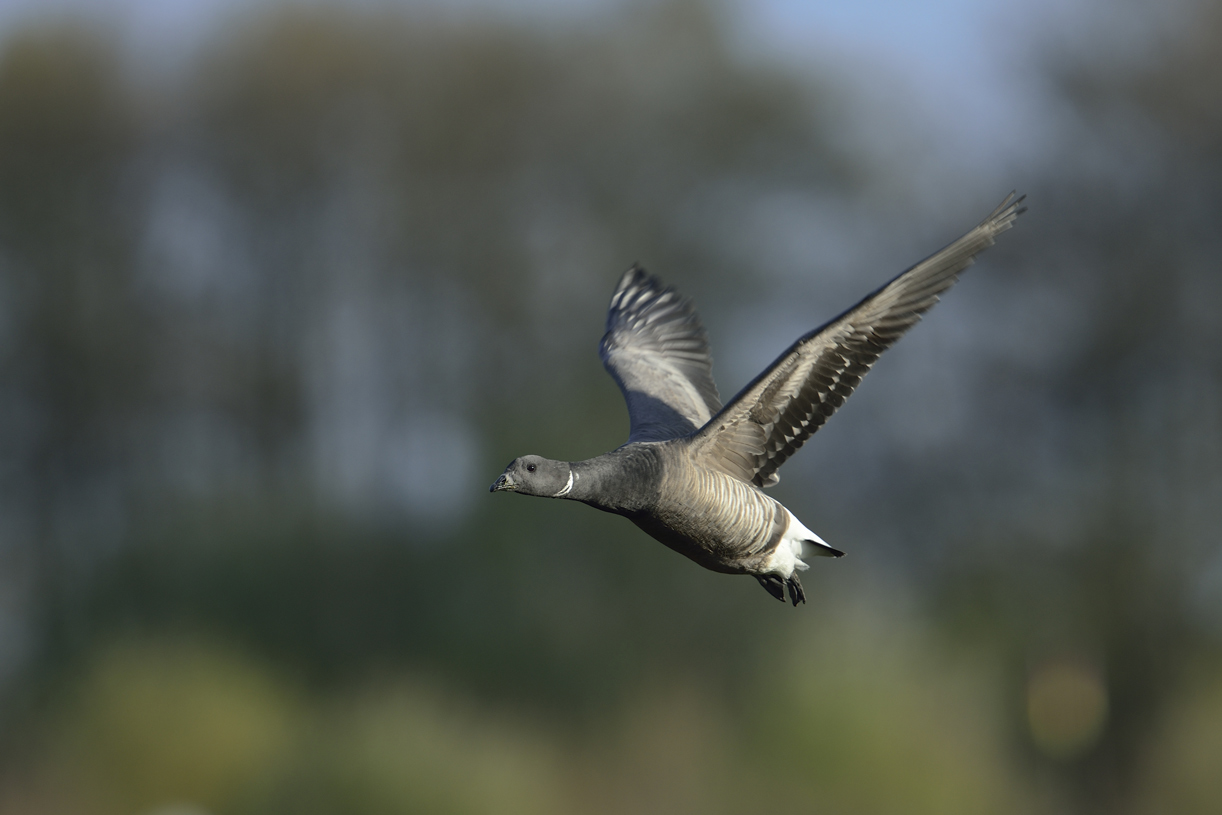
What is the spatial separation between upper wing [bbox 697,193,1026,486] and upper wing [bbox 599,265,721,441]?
3.53 ft

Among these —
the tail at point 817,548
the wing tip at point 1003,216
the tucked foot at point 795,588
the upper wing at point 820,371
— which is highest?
the wing tip at point 1003,216

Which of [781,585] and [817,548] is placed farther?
[781,585]

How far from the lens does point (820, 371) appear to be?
8320mm

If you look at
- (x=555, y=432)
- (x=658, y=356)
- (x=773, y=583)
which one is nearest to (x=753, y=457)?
(x=773, y=583)

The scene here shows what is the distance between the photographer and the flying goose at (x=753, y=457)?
771 centimetres

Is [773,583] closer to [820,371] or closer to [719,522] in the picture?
[719,522]

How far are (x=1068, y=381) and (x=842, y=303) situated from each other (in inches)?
244

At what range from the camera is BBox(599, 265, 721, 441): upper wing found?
10195 mm

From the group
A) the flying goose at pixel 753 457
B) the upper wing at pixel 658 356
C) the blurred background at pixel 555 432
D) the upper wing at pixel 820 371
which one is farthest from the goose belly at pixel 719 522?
the blurred background at pixel 555 432

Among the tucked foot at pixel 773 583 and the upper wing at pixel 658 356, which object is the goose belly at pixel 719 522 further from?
the upper wing at pixel 658 356

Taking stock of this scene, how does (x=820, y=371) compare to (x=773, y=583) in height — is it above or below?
above

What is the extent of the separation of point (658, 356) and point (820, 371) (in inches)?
132

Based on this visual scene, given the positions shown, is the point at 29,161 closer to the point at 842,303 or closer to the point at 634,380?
the point at 842,303

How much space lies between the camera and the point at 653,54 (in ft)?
106
